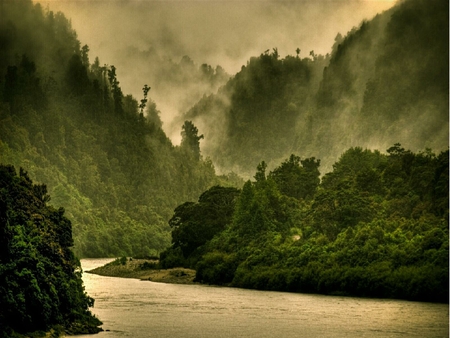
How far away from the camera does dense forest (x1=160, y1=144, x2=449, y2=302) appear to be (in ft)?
253

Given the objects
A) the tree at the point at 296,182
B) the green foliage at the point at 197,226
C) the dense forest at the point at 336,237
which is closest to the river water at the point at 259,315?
the dense forest at the point at 336,237

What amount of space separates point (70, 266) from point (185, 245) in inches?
2860

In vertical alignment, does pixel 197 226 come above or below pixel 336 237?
above

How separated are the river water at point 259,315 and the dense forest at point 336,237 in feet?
12.8

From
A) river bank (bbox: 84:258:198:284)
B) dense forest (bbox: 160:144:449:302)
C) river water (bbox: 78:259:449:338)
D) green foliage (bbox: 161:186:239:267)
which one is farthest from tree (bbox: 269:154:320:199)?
river water (bbox: 78:259:449:338)

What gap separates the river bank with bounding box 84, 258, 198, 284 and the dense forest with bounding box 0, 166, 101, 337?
56379mm

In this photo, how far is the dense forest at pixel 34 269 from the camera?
3547 centimetres

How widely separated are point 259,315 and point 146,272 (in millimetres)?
62314

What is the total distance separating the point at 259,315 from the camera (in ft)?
194

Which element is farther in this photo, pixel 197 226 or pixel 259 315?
pixel 197 226

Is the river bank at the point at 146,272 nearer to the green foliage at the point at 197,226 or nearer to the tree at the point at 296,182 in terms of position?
the green foliage at the point at 197,226

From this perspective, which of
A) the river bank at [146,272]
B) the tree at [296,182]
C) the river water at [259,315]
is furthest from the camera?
the tree at [296,182]

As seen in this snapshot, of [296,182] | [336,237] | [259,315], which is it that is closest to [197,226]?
[336,237]

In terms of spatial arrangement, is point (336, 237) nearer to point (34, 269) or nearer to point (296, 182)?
point (296, 182)
